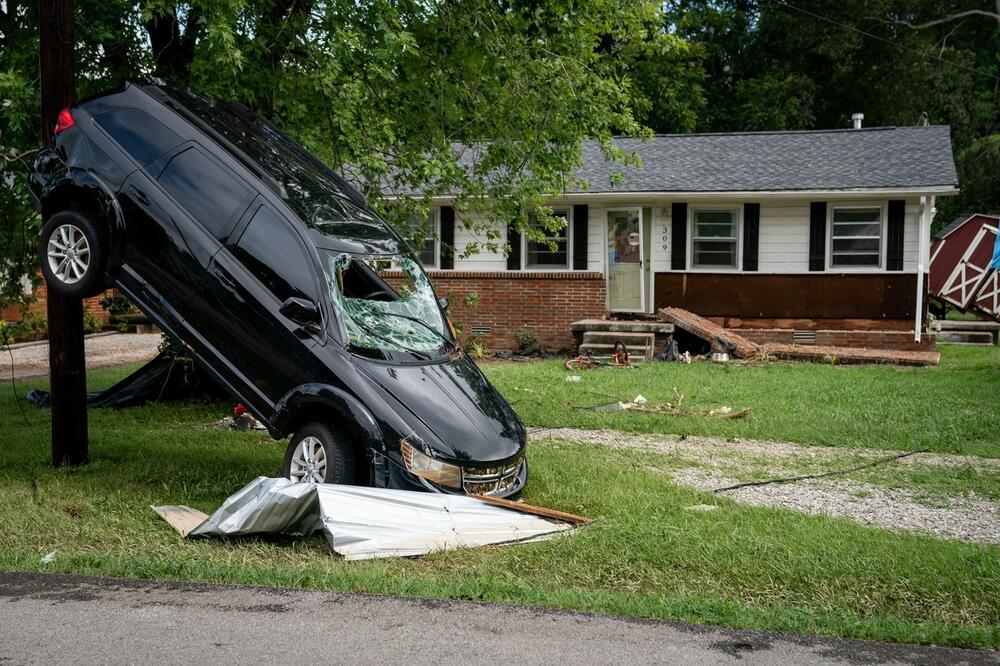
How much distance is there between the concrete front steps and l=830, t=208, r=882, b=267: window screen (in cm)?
391

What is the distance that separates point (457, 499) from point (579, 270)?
14.4m

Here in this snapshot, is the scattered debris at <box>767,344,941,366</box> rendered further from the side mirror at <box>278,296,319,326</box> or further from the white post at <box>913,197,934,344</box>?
the side mirror at <box>278,296,319,326</box>

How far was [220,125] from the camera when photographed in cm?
805

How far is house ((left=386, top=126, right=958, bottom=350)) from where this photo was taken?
62.7ft

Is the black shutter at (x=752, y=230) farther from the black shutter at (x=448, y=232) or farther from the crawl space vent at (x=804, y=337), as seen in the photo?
the black shutter at (x=448, y=232)

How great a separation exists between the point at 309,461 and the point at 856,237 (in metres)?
15.4

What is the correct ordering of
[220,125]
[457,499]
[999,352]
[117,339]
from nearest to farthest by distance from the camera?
1. [457,499]
2. [220,125]
3. [999,352]
4. [117,339]

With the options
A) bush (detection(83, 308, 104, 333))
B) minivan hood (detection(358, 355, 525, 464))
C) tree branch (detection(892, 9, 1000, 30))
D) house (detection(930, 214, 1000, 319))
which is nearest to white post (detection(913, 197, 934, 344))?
house (detection(930, 214, 1000, 319))

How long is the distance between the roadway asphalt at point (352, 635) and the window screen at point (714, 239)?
52.8 ft

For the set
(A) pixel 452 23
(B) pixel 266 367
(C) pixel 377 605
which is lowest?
(C) pixel 377 605

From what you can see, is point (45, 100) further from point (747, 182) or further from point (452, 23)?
point (747, 182)

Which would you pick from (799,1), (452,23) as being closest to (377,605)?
(452,23)

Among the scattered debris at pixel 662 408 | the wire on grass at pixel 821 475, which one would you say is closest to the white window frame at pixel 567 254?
the scattered debris at pixel 662 408

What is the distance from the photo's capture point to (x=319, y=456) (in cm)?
689
